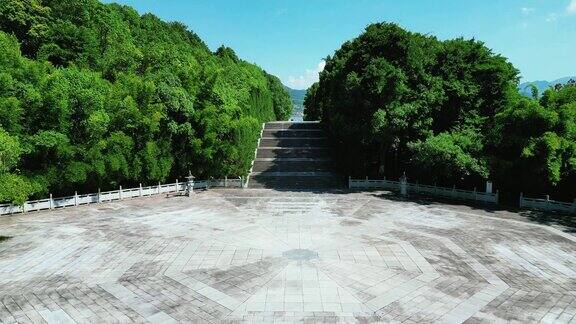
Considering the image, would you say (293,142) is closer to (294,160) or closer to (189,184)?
(294,160)

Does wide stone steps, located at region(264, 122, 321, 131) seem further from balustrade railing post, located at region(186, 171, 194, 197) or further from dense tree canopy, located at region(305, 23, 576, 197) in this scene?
balustrade railing post, located at region(186, 171, 194, 197)

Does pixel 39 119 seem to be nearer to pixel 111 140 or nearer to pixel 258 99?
pixel 111 140

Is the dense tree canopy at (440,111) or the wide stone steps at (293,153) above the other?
the dense tree canopy at (440,111)

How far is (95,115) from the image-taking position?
25.7 metres

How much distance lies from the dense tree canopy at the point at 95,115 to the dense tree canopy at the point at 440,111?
10469mm

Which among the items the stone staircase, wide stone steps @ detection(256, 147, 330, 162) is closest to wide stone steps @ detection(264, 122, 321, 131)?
the stone staircase

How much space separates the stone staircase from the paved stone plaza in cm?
992

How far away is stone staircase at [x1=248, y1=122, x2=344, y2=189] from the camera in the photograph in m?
35.0

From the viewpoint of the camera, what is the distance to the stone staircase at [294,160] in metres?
35.0

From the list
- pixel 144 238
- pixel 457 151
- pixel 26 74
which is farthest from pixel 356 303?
pixel 26 74

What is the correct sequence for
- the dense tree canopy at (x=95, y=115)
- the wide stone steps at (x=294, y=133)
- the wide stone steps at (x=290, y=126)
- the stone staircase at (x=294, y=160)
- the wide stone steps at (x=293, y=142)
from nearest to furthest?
Result: the dense tree canopy at (x=95, y=115) < the stone staircase at (x=294, y=160) < the wide stone steps at (x=293, y=142) < the wide stone steps at (x=294, y=133) < the wide stone steps at (x=290, y=126)

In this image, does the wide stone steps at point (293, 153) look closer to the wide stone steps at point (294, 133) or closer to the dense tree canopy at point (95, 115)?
the dense tree canopy at point (95, 115)

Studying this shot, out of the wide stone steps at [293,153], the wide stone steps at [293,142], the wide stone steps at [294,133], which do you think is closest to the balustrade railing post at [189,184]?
the wide stone steps at [293,153]

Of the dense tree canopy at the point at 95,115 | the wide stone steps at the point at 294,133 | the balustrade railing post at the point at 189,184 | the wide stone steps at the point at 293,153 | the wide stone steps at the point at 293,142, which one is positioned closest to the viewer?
the dense tree canopy at the point at 95,115
